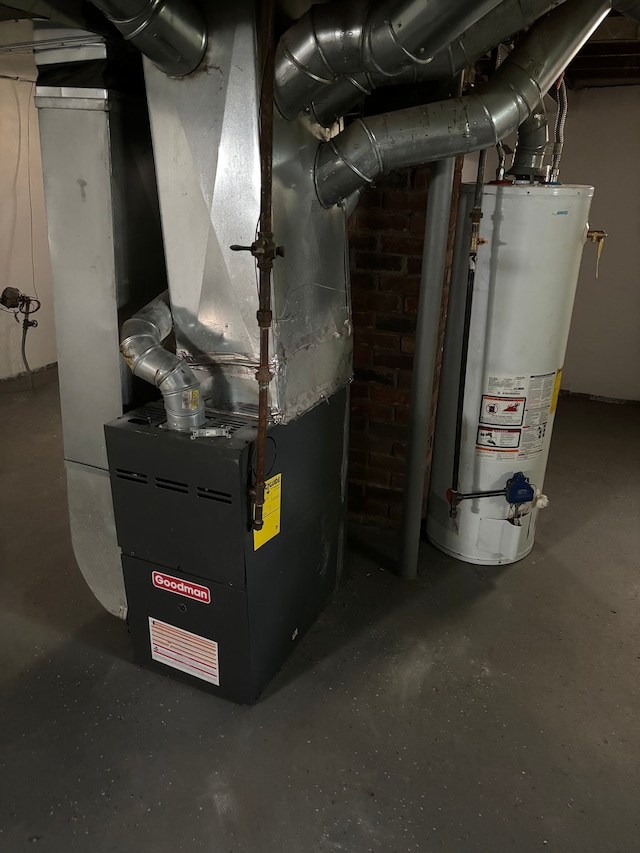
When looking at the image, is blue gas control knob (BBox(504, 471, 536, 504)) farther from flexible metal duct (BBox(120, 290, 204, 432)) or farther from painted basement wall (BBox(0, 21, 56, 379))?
painted basement wall (BBox(0, 21, 56, 379))

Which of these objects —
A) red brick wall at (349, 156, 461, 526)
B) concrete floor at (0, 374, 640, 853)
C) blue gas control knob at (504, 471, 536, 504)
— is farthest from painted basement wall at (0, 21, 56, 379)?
blue gas control knob at (504, 471, 536, 504)

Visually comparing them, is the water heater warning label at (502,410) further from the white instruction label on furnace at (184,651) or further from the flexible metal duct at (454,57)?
the white instruction label on furnace at (184,651)

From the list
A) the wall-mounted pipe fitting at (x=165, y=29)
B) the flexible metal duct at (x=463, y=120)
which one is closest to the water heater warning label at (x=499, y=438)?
the flexible metal duct at (x=463, y=120)

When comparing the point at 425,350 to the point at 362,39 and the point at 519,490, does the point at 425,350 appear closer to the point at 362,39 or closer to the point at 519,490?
the point at 519,490

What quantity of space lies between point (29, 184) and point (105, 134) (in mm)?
3296

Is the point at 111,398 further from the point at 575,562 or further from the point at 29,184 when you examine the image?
the point at 29,184

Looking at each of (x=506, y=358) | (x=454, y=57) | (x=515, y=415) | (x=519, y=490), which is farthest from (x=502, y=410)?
(x=454, y=57)

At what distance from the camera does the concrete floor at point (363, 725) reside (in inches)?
58.6

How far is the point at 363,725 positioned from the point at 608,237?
3.72 metres

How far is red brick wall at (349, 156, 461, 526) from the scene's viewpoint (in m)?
2.33

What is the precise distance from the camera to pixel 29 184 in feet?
14.5

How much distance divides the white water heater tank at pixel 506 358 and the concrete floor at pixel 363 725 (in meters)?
0.21

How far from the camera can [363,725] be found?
5.80 feet

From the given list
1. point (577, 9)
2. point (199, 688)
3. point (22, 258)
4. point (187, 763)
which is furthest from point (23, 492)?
point (577, 9)
